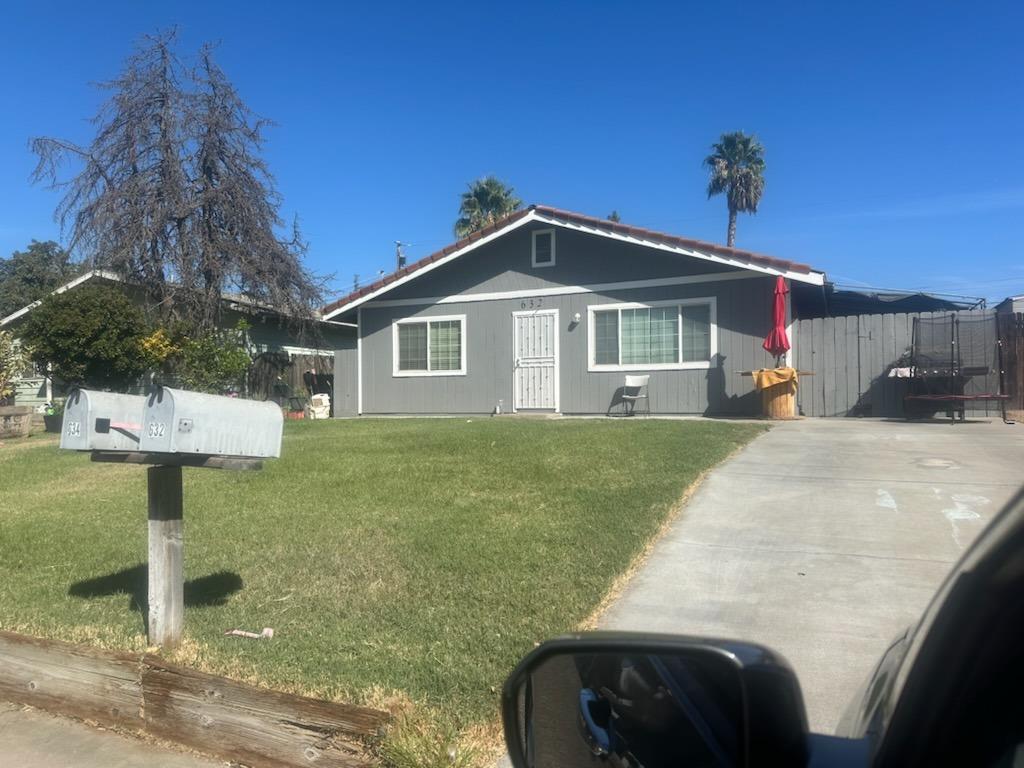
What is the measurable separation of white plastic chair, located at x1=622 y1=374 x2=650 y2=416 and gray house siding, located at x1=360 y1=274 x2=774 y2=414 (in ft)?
0.44

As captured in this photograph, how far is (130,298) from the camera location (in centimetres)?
1797

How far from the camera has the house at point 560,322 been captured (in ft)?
48.7

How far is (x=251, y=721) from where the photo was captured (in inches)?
140

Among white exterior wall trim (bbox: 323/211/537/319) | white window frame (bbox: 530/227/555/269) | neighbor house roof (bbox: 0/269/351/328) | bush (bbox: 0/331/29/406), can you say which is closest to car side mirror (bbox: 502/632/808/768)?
white exterior wall trim (bbox: 323/211/537/319)

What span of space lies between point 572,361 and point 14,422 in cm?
1074

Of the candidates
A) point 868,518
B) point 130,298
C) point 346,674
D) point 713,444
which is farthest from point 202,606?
point 130,298

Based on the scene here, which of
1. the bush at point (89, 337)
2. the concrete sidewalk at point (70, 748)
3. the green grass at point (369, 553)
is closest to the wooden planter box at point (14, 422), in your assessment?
the bush at point (89, 337)

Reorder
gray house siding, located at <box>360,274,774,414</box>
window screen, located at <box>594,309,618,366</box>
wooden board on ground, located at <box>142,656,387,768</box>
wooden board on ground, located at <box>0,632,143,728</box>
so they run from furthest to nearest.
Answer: window screen, located at <box>594,309,618,366</box>
gray house siding, located at <box>360,274,774,414</box>
wooden board on ground, located at <box>0,632,143,728</box>
wooden board on ground, located at <box>142,656,387,768</box>

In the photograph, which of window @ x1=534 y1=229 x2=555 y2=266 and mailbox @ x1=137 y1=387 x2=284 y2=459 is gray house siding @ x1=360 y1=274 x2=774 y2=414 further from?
mailbox @ x1=137 y1=387 x2=284 y2=459

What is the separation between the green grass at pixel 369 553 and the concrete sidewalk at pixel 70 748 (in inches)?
17.4

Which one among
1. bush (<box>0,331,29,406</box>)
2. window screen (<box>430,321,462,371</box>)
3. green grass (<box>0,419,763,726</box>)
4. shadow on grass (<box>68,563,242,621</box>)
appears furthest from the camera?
window screen (<box>430,321,462,371</box>)

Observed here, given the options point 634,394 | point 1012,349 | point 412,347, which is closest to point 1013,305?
point 1012,349

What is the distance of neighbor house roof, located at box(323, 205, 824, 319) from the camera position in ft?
45.8

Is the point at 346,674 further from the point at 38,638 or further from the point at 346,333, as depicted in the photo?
the point at 346,333
